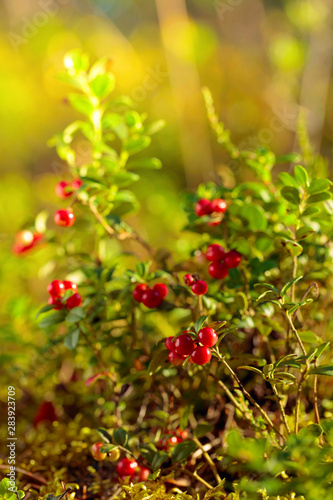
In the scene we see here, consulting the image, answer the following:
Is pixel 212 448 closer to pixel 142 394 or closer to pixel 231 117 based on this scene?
pixel 142 394

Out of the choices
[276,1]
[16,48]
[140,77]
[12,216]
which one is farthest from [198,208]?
[276,1]

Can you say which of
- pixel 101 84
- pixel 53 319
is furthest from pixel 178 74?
pixel 53 319

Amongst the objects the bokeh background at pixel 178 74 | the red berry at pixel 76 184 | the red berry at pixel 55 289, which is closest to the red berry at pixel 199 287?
the red berry at pixel 55 289

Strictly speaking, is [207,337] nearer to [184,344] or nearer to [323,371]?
[184,344]

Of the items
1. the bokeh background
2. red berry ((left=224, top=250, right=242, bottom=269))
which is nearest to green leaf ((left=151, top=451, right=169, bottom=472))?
red berry ((left=224, top=250, right=242, bottom=269))

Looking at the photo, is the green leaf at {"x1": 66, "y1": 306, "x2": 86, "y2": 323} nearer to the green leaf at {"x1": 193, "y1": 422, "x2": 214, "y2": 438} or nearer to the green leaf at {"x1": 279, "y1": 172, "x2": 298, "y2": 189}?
the green leaf at {"x1": 193, "y1": 422, "x2": 214, "y2": 438}

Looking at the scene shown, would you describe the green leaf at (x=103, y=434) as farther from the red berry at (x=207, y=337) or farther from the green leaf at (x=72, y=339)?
the red berry at (x=207, y=337)
